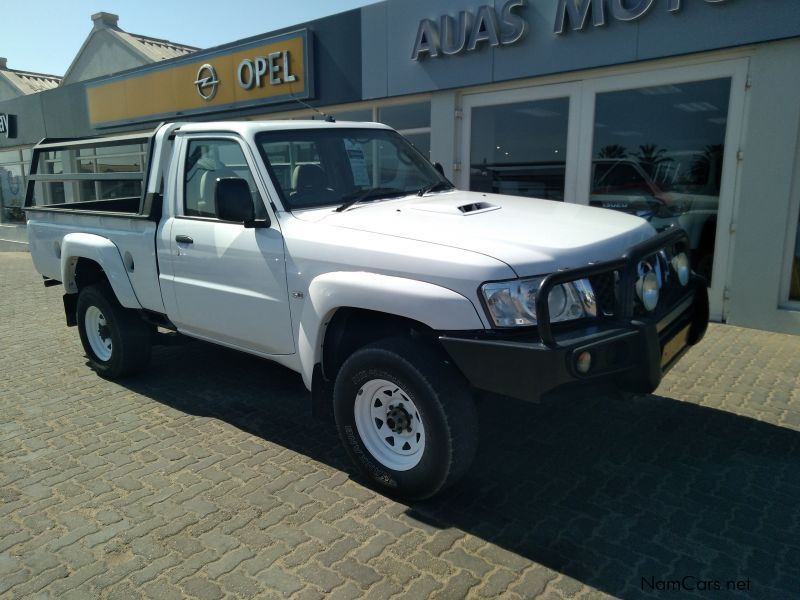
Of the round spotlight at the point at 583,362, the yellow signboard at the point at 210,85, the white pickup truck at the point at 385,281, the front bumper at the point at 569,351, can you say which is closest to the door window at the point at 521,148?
the yellow signboard at the point at 210,85

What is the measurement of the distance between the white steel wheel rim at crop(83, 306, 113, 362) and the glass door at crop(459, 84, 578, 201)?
5440 millimetres

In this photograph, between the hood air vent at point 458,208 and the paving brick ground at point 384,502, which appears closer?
the paving brick ground at point 384,502

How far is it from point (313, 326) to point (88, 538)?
153cm

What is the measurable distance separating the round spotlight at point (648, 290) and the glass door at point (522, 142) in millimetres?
5010

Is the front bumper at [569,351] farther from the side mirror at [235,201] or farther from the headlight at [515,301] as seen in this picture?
the side mirror at [235,201]

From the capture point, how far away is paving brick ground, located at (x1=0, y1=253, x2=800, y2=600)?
2.71 m

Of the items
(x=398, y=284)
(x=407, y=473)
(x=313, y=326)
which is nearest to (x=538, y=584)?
(x=407, y=473)

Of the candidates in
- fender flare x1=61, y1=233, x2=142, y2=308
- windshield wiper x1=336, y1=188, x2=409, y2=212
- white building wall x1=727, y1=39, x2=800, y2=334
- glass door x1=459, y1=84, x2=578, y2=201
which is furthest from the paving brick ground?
glass door x1=459, y1=84, x2=578, y2=201

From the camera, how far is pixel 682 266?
3.72 metres

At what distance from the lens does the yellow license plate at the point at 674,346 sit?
320 cm

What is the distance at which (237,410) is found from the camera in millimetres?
4637

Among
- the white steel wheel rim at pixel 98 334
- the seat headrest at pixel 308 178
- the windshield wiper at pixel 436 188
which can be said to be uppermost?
the seat headrest at pixel 308 178

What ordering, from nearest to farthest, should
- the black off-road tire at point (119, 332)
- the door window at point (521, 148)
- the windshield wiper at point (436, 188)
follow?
the windshield wiper at point (436, 188), the black off-road tire at point (119, 332), the door window at point (521, 148)

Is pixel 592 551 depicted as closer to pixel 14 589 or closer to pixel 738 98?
pixel 14 589
